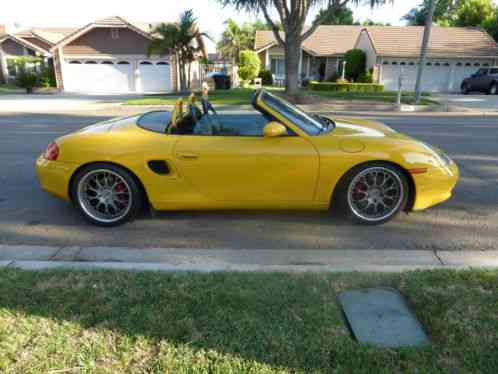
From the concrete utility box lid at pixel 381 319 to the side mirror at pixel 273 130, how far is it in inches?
63.9

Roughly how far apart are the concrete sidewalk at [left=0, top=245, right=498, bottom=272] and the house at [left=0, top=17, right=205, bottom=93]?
981 inches

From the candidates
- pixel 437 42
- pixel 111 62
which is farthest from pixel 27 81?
pixel 437 42

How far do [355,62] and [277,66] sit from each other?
7488mm

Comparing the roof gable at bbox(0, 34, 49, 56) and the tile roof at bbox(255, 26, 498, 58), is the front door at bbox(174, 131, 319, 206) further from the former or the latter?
the roof gable at bbox(0, 34, 49, 56)

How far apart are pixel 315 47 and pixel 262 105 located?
31.4 meters

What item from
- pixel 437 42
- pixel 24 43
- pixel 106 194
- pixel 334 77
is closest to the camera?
pixel 106 194

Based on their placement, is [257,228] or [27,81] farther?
[27,81]

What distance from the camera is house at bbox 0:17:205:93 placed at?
2645 centimetres

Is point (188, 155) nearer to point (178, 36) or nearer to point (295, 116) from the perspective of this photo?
point (295, 116)

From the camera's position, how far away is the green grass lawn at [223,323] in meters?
2.01

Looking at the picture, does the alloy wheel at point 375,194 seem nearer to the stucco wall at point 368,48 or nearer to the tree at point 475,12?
the stucco wall at point 368,48

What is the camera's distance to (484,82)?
2412cm

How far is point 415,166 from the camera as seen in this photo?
3699 millimetres

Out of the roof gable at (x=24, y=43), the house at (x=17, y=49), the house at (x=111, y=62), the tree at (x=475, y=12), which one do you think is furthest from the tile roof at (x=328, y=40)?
the roof gable at (x=24, y=43)
